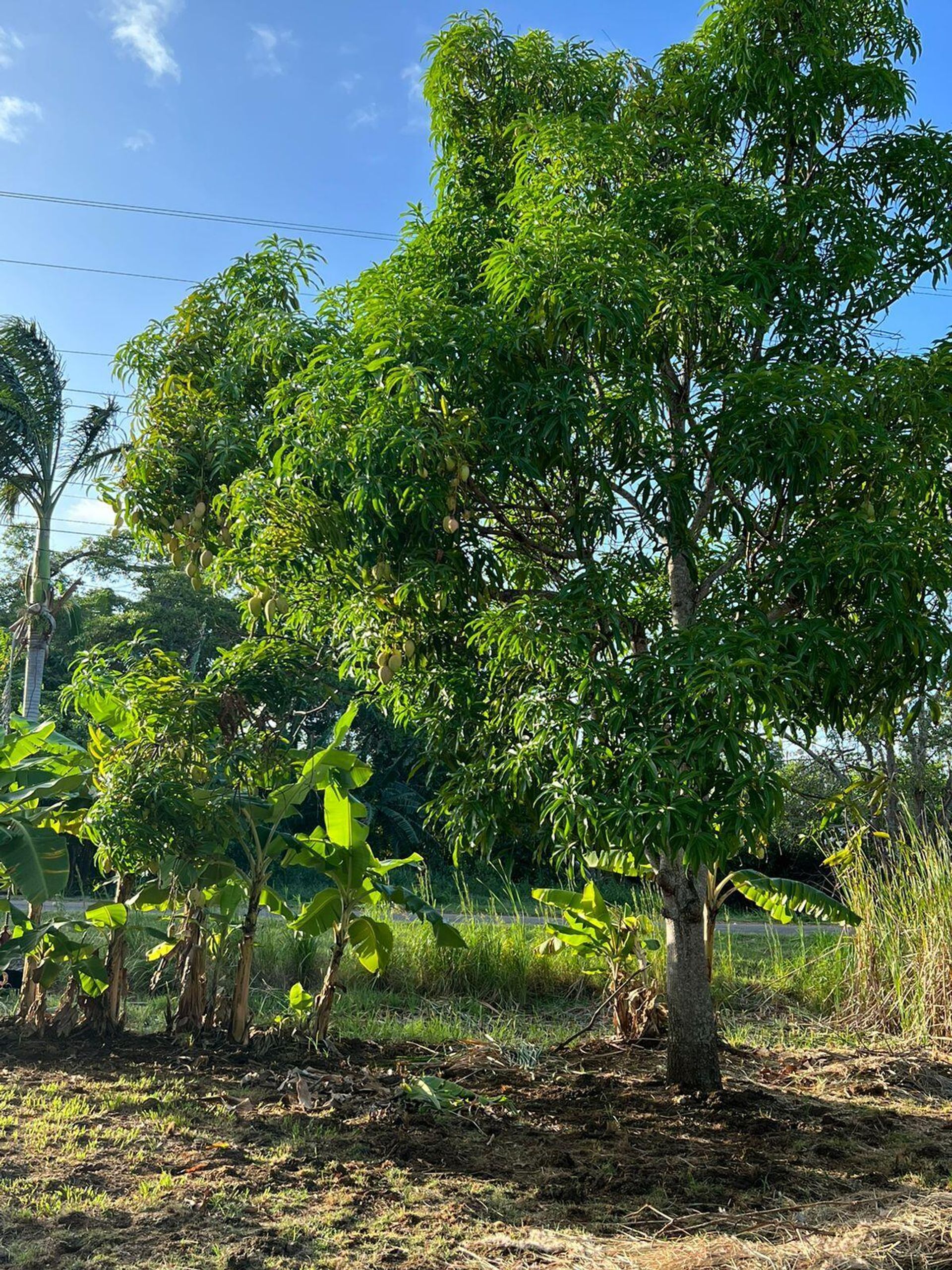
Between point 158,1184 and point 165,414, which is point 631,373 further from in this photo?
point 158,1184

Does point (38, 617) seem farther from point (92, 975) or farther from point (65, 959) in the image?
point (92, 975)

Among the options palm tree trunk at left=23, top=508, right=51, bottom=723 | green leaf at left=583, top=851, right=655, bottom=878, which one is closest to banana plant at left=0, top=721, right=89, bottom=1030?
green leaf at left=583, top=851, right=655, bottom=878

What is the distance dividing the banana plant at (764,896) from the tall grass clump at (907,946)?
29cm

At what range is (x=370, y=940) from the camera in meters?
6.39

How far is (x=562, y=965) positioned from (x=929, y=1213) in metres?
5.86

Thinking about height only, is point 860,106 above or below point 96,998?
above

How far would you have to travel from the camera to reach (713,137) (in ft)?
19.2

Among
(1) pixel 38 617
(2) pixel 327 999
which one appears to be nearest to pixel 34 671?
(1) pixel 38 617

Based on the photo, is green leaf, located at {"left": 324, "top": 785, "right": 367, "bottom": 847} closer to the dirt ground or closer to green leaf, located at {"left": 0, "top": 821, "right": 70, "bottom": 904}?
the dirt ground

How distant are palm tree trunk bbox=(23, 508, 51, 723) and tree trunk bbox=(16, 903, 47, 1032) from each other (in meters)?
10.5

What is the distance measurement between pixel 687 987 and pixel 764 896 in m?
1.99

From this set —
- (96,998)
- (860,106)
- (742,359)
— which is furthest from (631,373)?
(96,998)

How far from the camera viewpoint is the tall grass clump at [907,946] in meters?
7.39

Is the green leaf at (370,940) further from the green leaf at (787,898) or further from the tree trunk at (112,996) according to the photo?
the green leaf at (787,898)
